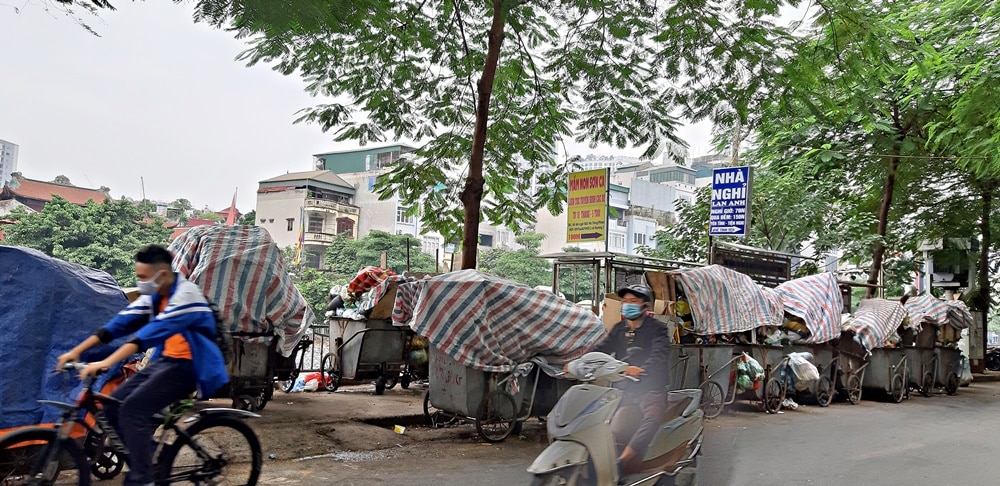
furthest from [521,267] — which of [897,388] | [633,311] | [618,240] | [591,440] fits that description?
[591,440]

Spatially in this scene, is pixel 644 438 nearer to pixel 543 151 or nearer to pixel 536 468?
pixel 536 468

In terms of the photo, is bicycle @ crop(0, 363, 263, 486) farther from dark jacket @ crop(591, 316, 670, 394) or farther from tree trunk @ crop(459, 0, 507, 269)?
tree trunk @ crop(459, 0, 507, 269)

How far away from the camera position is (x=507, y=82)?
488 inches

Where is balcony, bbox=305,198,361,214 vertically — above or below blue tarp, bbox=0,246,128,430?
above

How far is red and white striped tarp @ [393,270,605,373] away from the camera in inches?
319

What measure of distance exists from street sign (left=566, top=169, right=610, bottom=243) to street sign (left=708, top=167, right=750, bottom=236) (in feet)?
9.46

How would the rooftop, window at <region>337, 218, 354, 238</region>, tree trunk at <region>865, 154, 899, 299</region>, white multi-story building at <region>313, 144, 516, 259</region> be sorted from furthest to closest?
white multi-story building at <region>313, 144, 516, 259</region>, window at <region>337, 218, 354, 238</region>, the rooftop, tree trunk at <region>865, 154, 899, 299</region>

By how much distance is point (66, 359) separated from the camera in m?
4.38

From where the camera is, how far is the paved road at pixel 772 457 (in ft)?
22.0

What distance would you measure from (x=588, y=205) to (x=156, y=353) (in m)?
8.82

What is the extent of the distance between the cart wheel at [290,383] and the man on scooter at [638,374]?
5470mm

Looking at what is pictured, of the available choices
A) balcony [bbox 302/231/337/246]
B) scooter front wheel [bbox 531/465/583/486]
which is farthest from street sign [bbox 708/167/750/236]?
balcony [bbox 302/231/337/246]

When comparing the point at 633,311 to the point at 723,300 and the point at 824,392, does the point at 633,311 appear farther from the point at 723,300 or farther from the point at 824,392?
the point at 824,392

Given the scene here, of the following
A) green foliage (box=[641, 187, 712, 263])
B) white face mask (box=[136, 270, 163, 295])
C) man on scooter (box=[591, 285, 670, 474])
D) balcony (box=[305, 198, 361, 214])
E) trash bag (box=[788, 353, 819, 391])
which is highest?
balcony (box=[305, 198, 361, 214])
